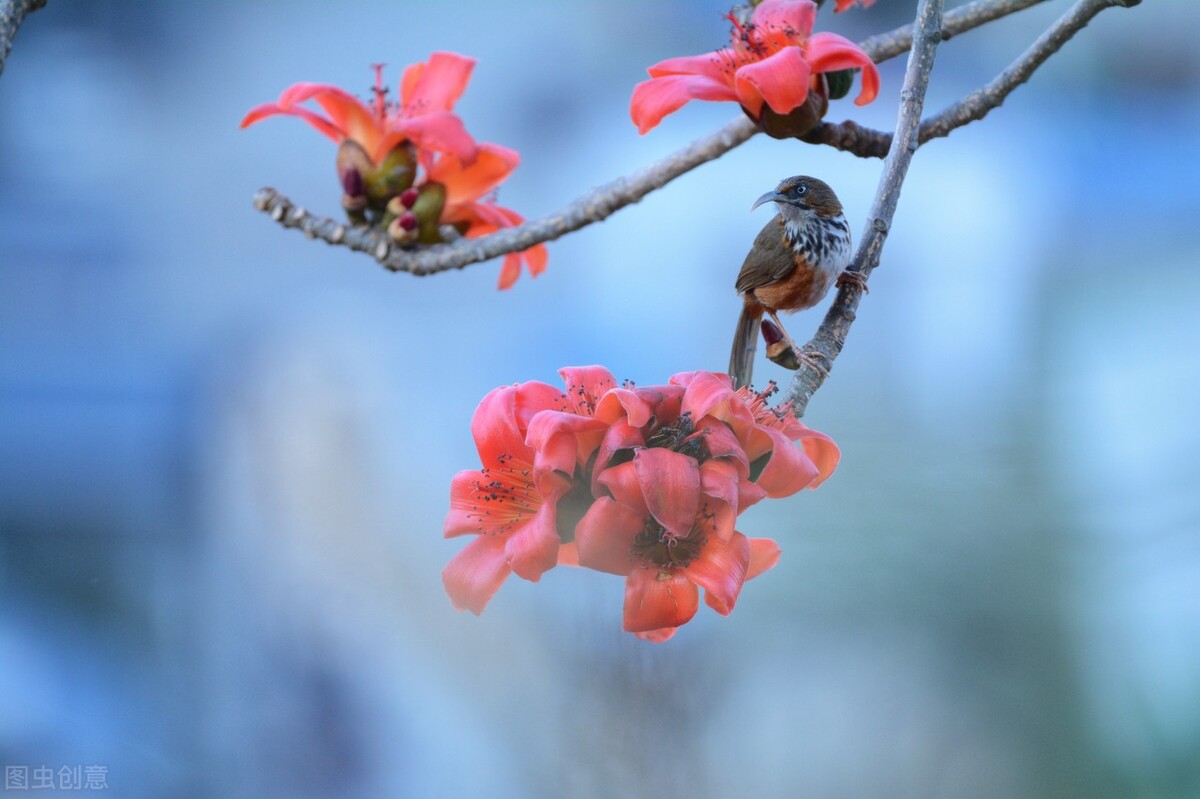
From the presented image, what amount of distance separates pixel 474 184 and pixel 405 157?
29 mm

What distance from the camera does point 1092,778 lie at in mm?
727

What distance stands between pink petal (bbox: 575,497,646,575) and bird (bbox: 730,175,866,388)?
0.10 meters

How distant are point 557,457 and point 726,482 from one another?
0.04 meters

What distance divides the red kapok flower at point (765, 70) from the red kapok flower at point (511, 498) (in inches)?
3.2

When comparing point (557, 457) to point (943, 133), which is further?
point (943, 133)

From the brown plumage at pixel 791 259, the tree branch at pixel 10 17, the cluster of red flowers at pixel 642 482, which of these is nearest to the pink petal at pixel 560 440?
the cluster of red flowers at pixel 642 482

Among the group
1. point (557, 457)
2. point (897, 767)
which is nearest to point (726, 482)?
point (557, 457)

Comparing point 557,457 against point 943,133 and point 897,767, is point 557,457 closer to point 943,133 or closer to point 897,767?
point 943,133

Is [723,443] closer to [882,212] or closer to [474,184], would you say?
[882,212]

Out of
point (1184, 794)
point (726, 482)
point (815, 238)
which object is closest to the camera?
point (726, 482)

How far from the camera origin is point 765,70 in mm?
288

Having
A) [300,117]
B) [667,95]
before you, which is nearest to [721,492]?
[667,95]

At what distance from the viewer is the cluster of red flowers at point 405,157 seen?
376 mm

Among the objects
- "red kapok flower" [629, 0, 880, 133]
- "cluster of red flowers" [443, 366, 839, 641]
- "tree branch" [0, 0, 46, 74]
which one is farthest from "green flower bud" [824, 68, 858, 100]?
"tree branch" [0, 0, 46, 74]
